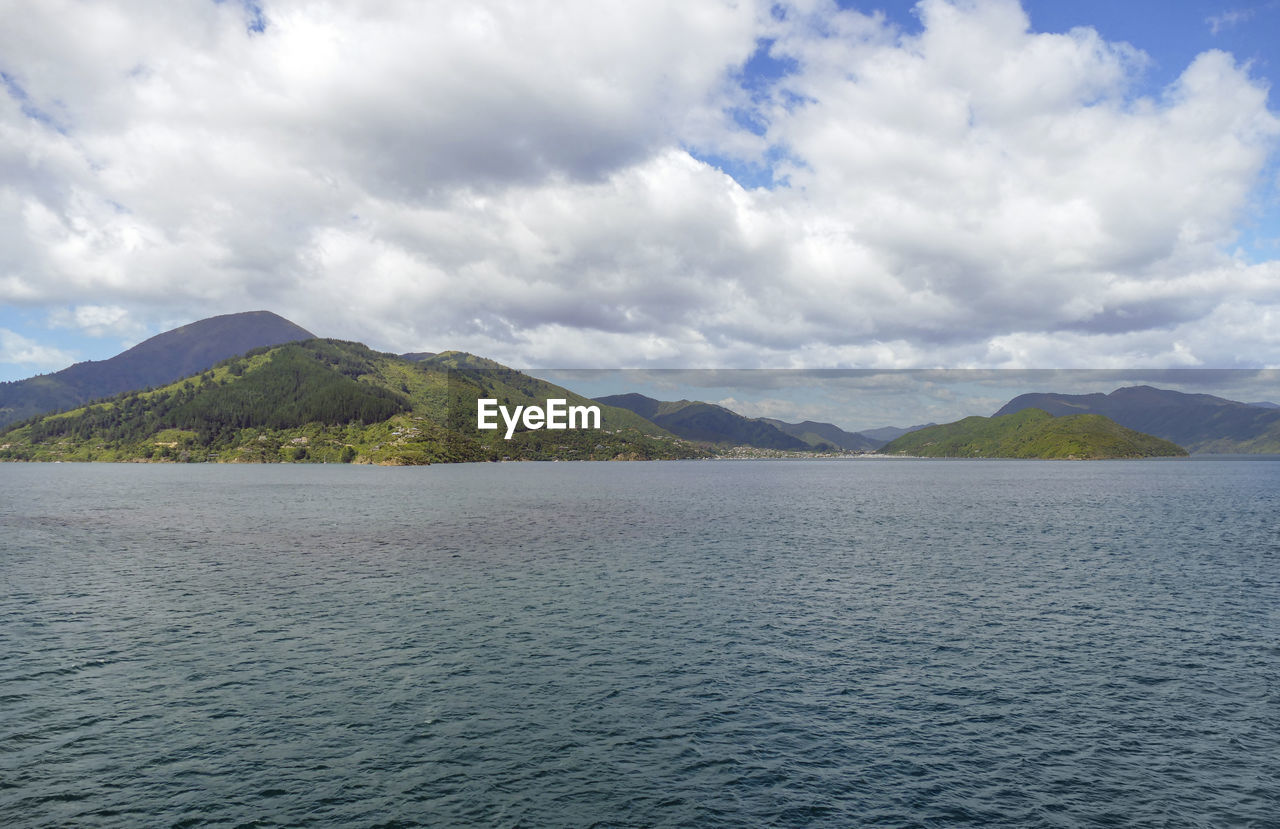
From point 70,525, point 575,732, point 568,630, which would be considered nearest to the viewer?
point 575,732

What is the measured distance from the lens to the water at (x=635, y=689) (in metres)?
28.2

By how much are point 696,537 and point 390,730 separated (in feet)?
263

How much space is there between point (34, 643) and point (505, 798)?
44277 mm

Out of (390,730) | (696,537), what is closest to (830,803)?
(390,730)

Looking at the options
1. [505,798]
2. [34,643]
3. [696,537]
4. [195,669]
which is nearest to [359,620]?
[195,669]

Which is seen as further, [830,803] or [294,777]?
[294,777]

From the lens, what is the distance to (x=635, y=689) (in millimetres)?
40781

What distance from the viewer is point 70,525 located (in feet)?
392

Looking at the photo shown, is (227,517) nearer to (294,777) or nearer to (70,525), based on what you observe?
(70,525)

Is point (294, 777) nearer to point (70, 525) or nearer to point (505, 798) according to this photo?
point (505, 798)

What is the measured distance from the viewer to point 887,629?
179 feet

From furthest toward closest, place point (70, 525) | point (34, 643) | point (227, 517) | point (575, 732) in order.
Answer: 1. point (227, 517)
2. point (70, 525)
3. point (34, 643)
4. point (575, 732)

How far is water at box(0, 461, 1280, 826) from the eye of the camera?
28156 mm

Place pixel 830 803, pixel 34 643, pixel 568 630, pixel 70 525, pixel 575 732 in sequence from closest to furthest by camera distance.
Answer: pixel 830 803, pixel 575 732, pixel 34 643, pixel 568 630, pixel 70 525
